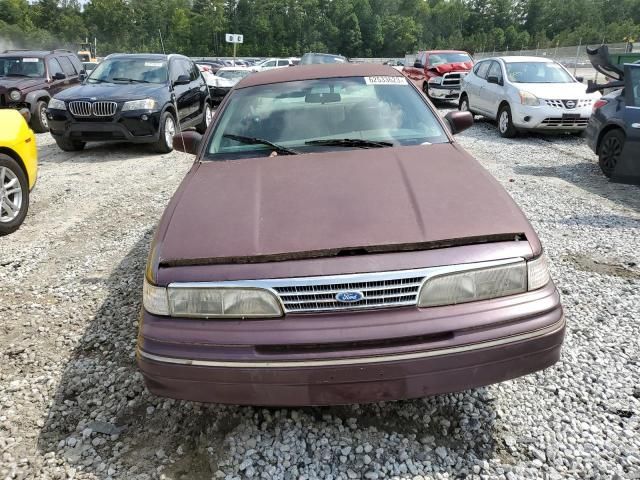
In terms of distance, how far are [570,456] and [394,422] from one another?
799mm

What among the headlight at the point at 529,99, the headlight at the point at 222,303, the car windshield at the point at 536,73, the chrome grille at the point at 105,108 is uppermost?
the car windshield at the point at 536,73

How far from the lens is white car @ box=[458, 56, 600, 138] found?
385 inches

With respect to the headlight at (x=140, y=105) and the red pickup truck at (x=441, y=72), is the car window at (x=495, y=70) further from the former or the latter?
the headlight at (x=140, y=105)

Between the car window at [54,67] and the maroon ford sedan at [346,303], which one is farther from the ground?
the car window at [54,67]

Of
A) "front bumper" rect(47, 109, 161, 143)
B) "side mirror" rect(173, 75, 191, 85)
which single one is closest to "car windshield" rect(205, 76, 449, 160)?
"front bumper" rect(47, 109, 161, 143)

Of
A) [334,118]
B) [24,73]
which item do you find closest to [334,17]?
[24,73]

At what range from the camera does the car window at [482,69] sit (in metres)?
12.0

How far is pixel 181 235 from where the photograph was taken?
235 cm

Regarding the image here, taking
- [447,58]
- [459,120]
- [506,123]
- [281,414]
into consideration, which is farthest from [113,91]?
[447,58]

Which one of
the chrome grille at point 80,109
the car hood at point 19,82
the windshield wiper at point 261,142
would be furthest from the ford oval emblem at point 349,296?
the car hood at point 19,82

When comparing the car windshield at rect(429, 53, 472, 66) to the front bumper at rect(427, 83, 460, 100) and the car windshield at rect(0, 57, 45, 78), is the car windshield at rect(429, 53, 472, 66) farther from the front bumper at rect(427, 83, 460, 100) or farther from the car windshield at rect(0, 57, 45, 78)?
the car windshield at rect(0, 57, 45, 78)

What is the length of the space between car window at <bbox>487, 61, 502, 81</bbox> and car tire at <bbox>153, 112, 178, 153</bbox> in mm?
6928

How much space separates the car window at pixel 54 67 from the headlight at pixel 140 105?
18.1ft

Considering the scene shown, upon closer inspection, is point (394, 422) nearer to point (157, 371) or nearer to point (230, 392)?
point (230, 392)
